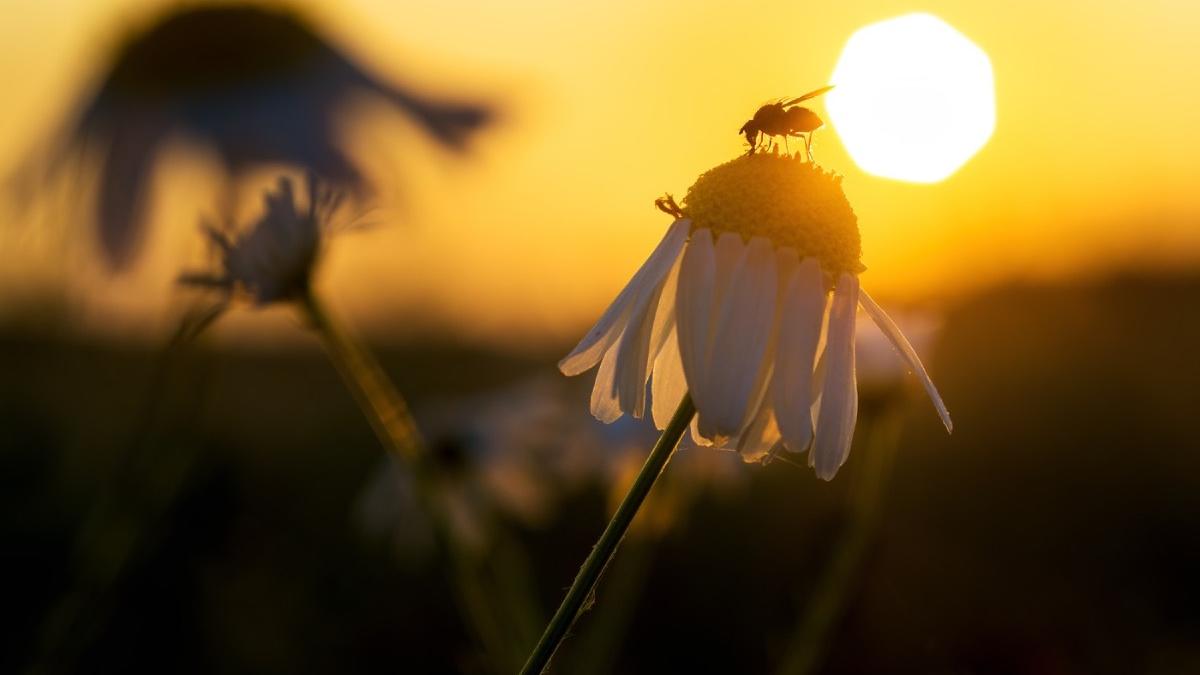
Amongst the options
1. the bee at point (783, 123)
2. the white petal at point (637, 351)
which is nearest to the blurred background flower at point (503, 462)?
the bee at point (783, 123)

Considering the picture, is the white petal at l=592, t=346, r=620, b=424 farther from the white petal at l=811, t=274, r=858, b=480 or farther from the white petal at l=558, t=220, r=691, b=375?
the white petal at l=811, t=274, r=858, b=480

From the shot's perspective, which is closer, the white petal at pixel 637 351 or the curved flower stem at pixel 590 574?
the curved flower stem at pixel 590 574

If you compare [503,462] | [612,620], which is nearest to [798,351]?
[612,620]

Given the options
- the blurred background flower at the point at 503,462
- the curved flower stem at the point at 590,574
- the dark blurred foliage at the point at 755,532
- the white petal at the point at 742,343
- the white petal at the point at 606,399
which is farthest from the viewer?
the blurred background flower at the point at 503,462

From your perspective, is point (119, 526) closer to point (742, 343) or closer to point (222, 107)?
point (742, 343)

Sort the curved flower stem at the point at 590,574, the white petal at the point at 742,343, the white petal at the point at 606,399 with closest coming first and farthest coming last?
1. the curved flower stem at the point at 590,574
2. the white petal at the point at 742,343
3. the white petal at the point at 606,399

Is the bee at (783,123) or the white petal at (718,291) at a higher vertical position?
the bee at (783,123)

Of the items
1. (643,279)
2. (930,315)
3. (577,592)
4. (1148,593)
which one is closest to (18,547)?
(930,315)

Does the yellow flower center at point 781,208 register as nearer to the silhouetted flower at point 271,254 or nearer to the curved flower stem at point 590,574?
the curved flower stem at point 590,574
